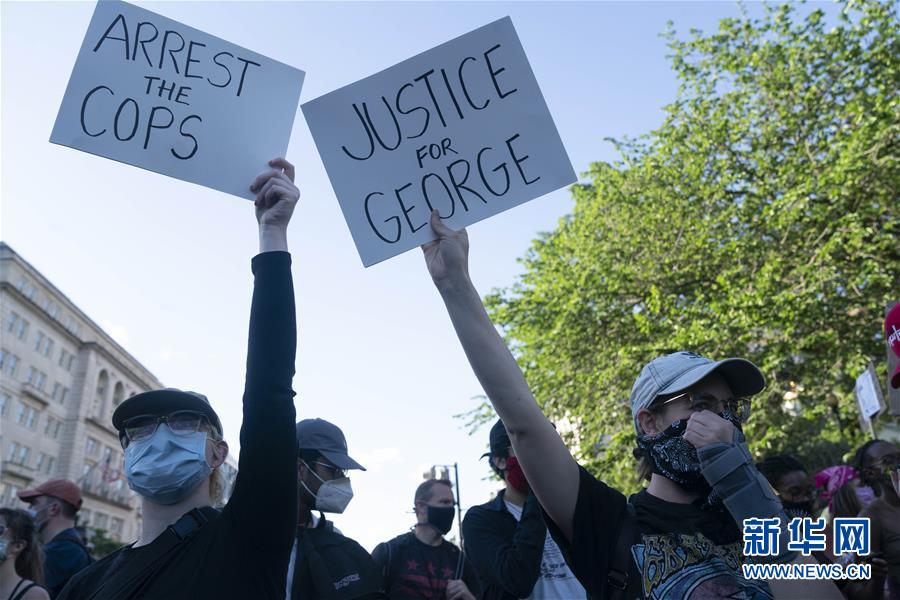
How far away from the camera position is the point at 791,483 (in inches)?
207

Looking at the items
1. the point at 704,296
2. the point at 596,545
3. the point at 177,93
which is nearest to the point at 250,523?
the point at 596,545

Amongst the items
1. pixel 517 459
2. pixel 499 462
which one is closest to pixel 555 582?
pixel 499 462

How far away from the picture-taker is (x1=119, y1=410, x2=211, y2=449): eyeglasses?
2420mm

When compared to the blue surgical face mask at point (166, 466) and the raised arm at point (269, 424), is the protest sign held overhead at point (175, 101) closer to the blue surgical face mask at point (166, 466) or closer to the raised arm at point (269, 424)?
the raised arm at point (269, 424)

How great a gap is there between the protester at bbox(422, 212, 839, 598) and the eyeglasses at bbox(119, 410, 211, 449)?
2.87ft

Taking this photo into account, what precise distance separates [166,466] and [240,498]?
41cm

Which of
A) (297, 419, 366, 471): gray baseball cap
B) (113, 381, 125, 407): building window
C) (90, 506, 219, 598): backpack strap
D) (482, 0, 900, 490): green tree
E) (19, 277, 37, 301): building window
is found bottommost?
(90, 506, 219, 598): backpack strap

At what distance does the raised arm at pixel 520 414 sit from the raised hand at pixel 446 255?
9cm

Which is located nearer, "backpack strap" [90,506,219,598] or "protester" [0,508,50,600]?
"backpack strap" [90,506,219,598]

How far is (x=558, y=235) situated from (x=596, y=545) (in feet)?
63.4

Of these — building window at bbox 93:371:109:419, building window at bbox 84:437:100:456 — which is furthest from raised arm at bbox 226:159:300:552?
building window at bbox 93:371:109:419

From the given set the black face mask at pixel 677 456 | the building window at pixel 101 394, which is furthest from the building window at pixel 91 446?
the black face mask at pixel 677 456

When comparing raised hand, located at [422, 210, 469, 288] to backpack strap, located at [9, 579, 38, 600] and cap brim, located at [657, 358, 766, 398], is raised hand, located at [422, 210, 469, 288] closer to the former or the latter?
cap brim, located at [657, 358, 766, 398]

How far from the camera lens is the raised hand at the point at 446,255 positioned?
2490 millimetres
